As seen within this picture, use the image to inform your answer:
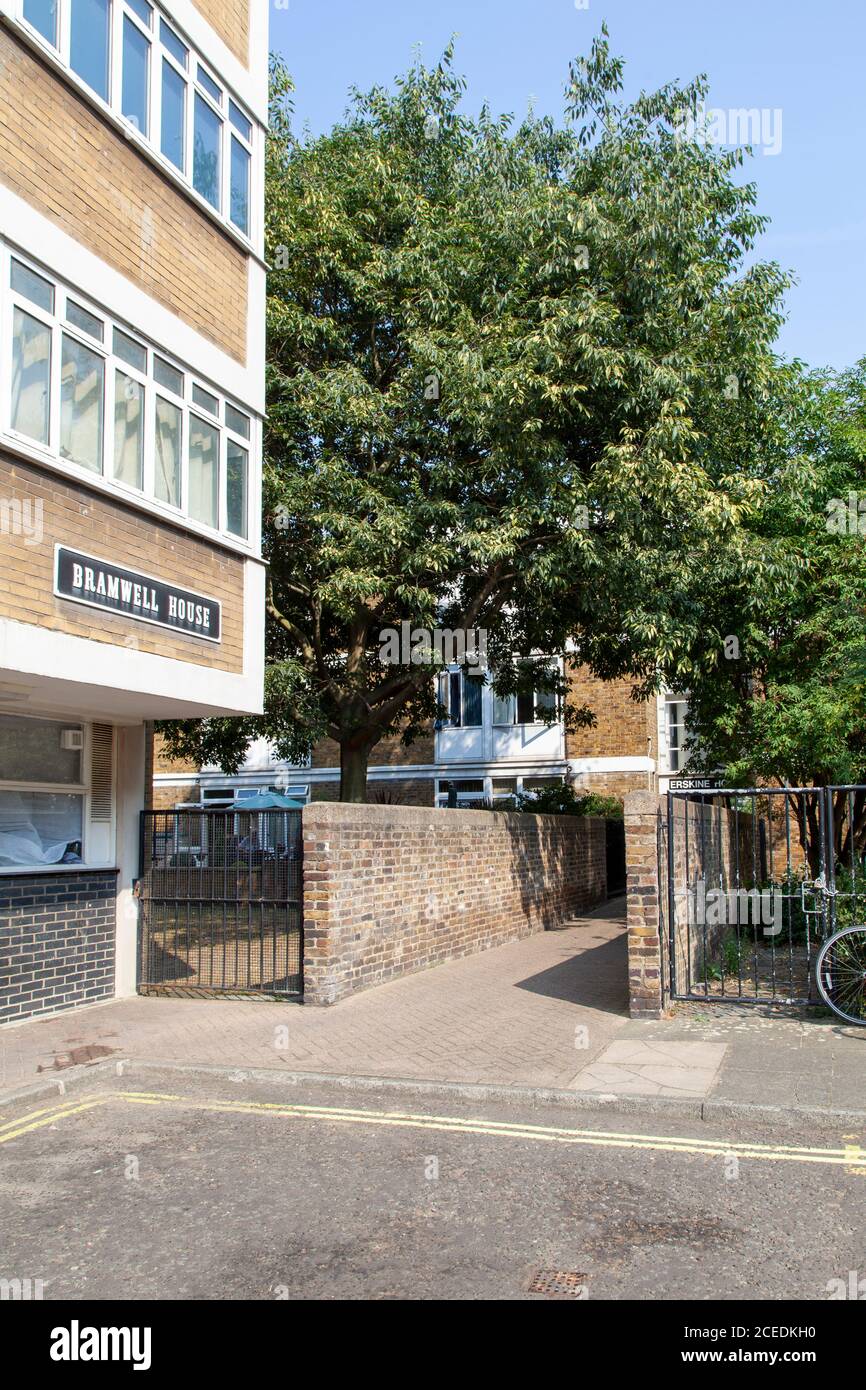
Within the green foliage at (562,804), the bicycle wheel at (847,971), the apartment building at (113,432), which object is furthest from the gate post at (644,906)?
the green foliage at (562,804)

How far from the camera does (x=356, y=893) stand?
11047mm

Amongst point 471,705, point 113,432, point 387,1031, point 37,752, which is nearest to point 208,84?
point 113,432

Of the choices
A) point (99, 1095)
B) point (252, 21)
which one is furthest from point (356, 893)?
point (252, 21)

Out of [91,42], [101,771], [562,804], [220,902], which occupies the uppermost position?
[91,42]

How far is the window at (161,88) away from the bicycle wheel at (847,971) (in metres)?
9.16

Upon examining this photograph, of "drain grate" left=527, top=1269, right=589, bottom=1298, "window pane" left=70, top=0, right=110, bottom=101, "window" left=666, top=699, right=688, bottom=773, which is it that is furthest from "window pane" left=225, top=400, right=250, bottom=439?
"window" left=666, top=699, right=688, bottom=773

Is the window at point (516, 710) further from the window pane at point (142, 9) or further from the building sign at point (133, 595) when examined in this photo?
the window pane at point (142, 9)

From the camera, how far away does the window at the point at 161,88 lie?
30.2ft

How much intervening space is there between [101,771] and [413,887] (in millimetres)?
3684

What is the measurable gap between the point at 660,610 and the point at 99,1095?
9.63 m

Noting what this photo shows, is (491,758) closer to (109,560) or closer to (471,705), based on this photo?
(471,705)

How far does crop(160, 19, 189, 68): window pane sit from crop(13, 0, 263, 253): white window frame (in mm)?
38

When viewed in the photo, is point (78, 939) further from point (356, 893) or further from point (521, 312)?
point (521, 312)

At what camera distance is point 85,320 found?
917 cm
